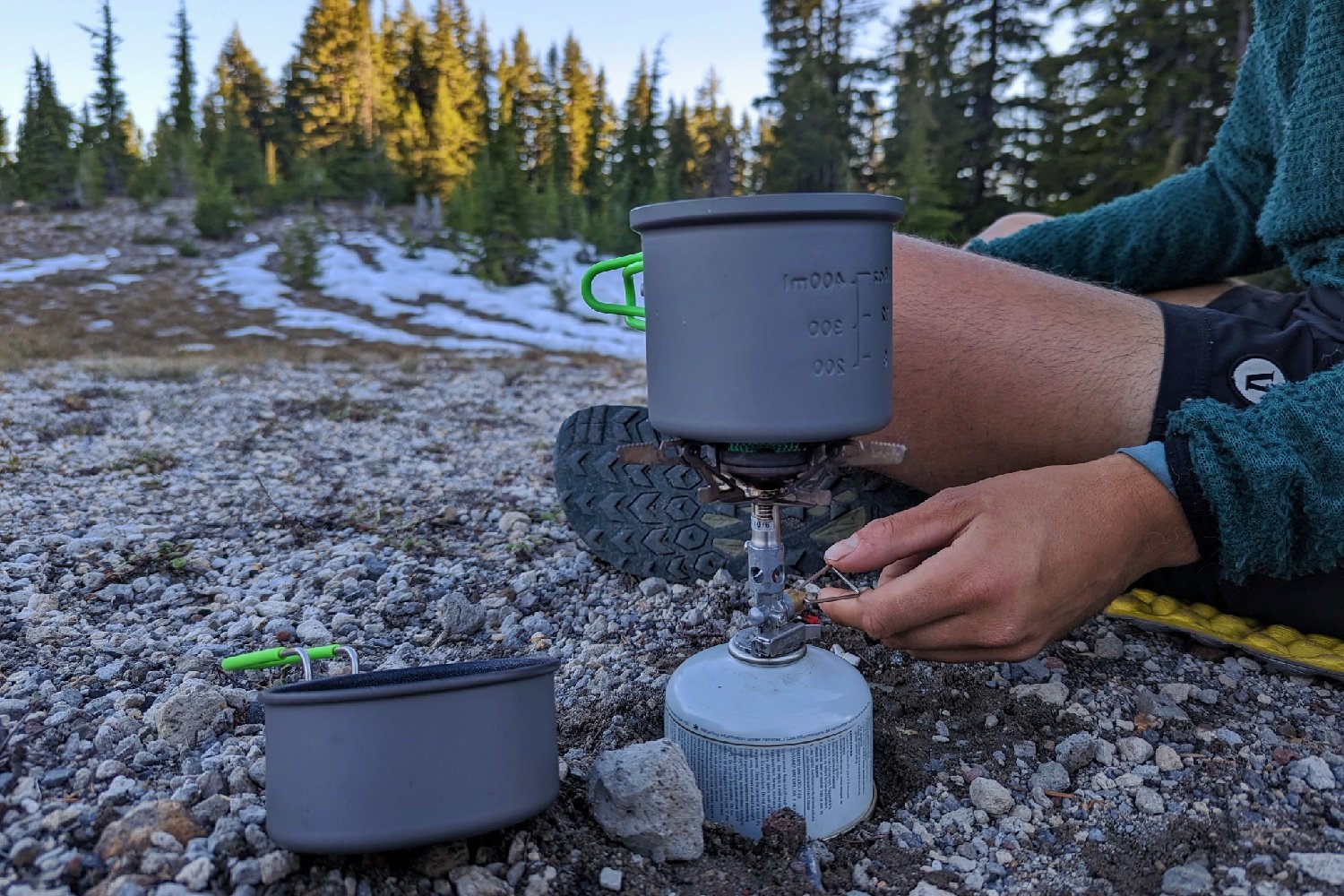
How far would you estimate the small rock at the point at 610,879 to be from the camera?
3.90 ft

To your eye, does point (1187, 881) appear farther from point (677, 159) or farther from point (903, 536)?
point (677, 159)

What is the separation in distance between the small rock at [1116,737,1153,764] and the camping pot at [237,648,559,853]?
43.3 inches

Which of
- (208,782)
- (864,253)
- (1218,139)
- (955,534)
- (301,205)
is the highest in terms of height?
(301,205)

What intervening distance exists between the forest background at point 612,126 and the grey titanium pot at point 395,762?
1169 centimetres

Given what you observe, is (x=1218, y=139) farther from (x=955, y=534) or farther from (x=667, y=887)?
(x=667, y=887)

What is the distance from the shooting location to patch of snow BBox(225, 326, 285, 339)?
12.6m

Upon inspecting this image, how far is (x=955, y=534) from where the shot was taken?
1.39 m

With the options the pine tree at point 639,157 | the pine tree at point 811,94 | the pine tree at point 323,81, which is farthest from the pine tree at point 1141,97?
the pine tree at point 323,81

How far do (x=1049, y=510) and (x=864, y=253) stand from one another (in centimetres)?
52

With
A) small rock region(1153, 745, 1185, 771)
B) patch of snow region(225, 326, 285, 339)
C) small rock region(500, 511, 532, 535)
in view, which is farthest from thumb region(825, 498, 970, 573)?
patch of snow region(225, 326, 285, 339)

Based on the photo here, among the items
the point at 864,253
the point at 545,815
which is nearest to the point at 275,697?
the point at 545,815

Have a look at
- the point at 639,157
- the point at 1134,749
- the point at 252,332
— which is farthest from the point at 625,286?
the point at 639,157

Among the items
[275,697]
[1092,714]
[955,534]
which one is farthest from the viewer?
[1092,714]

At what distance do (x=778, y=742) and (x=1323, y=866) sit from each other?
75 centimetres
